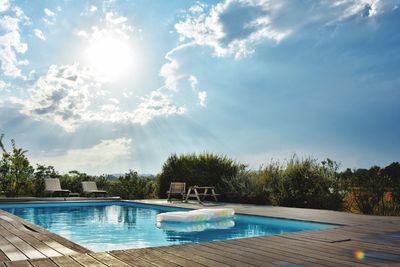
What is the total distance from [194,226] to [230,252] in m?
4.04

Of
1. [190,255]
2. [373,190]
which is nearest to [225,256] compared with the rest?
[190,255]

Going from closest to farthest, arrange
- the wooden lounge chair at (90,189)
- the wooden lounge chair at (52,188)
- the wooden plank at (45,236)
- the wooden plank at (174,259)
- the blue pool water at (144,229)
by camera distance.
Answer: the wooden plank at (174,259), the wooden plank at (45,236), the blue pool water at (144,229), the wooden lounge chair at (52,188), the wooden lounge chair at (90,189)

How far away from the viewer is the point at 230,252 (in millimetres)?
A: 4043

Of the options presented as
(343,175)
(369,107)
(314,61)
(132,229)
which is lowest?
(132,229)

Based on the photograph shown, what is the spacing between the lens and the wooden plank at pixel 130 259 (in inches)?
135

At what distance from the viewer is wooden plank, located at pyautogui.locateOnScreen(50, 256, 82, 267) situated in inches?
133

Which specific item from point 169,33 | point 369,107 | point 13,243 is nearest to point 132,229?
point 13,243

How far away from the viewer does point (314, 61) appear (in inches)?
489

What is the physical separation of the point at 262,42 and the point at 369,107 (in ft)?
11.9

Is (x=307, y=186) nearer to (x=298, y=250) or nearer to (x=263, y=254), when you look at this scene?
(x=298, y=250)

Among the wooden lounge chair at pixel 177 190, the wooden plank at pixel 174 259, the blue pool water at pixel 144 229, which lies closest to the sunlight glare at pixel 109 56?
the wooden lounge chair at pixel 177 190

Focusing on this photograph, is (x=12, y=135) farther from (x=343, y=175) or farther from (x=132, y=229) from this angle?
(x=343, y=175)

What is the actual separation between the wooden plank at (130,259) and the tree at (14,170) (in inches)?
552

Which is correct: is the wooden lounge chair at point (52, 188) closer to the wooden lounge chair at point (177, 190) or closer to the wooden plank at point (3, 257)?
the wooden lounge chair at point (177, 190)
